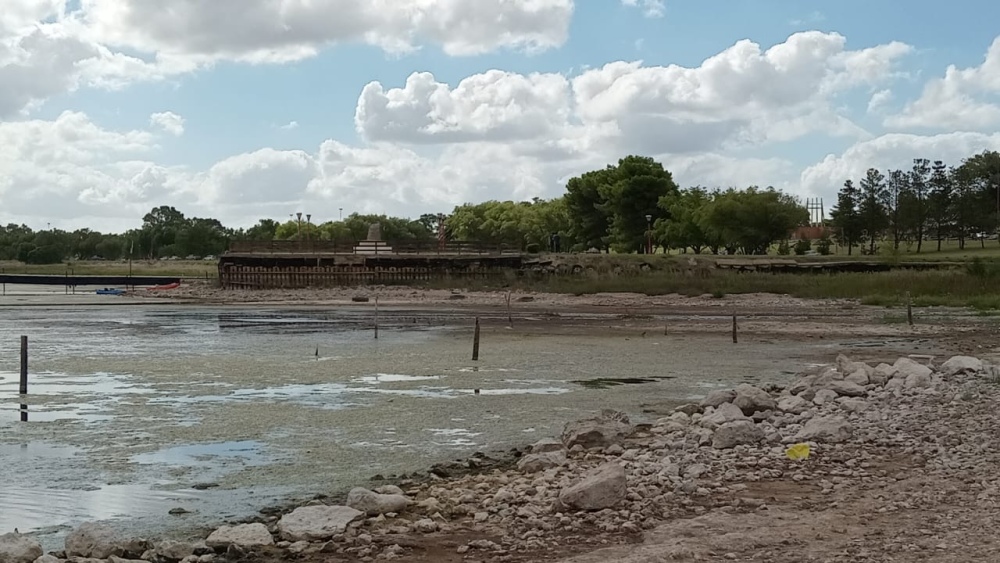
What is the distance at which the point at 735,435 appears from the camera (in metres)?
13.7

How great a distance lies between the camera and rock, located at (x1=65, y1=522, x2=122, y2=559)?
936 cm

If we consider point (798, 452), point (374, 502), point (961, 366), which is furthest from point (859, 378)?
point (374, 502)

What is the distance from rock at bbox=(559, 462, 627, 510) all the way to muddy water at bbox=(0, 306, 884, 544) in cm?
366

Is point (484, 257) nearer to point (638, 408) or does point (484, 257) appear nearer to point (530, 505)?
point (638, 408)

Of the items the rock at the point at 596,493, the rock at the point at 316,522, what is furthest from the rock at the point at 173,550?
the rock at the point at 596,493

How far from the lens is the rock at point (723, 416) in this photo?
1487 cm

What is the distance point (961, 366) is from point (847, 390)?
366 cm

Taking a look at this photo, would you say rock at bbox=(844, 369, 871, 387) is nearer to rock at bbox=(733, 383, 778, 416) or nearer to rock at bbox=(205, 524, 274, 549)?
rock at bbox=(733, 383, 778, 416)

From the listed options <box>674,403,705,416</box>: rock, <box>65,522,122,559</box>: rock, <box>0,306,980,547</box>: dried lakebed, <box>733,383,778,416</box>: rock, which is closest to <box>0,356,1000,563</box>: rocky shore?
<box>65,522,122,559</box>: rock

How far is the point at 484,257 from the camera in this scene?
82.9m

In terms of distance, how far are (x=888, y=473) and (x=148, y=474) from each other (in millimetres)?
9234

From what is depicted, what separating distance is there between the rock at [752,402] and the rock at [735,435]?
185 cm

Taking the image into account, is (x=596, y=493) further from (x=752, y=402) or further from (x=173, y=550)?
(x=752, y=402)

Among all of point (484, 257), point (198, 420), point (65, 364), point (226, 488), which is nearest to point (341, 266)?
point (484, 257)
